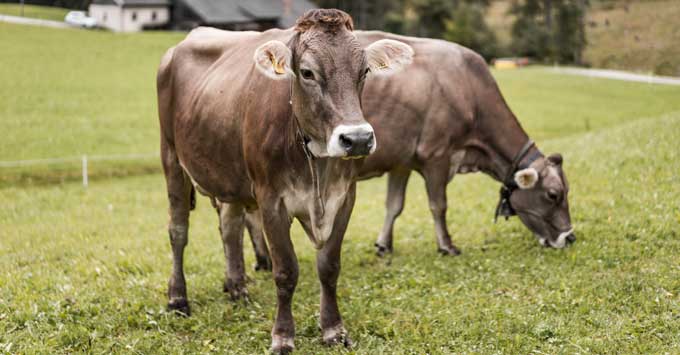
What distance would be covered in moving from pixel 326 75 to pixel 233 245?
3.24 m

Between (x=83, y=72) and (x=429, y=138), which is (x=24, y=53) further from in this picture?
(x=429, y=138)

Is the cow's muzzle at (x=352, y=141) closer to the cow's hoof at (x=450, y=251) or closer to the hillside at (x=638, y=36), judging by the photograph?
the cow's hoof at (x=450, y=251)

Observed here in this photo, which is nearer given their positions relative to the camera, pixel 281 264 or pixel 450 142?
pixel 281 264

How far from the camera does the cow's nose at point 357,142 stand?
533 centimetres

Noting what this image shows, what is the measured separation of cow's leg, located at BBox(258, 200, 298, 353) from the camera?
633cm

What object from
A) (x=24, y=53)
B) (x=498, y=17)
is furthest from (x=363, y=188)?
(x=498, y=17)

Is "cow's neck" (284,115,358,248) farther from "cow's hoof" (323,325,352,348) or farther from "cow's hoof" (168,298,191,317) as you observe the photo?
"cow's hoof" (168,298,191,317)

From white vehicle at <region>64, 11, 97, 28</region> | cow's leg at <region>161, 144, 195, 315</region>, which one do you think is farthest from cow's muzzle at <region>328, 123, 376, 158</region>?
white vehicle at <region>64, 11, 97, 28</region>

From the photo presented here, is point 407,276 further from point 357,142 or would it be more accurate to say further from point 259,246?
point 357,142

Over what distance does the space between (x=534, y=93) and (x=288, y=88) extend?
36.2 m

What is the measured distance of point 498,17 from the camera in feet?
266

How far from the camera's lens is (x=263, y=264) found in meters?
9.54

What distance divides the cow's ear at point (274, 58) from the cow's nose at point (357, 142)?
2.71 ft

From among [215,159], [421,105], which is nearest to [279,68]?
[215,159]
